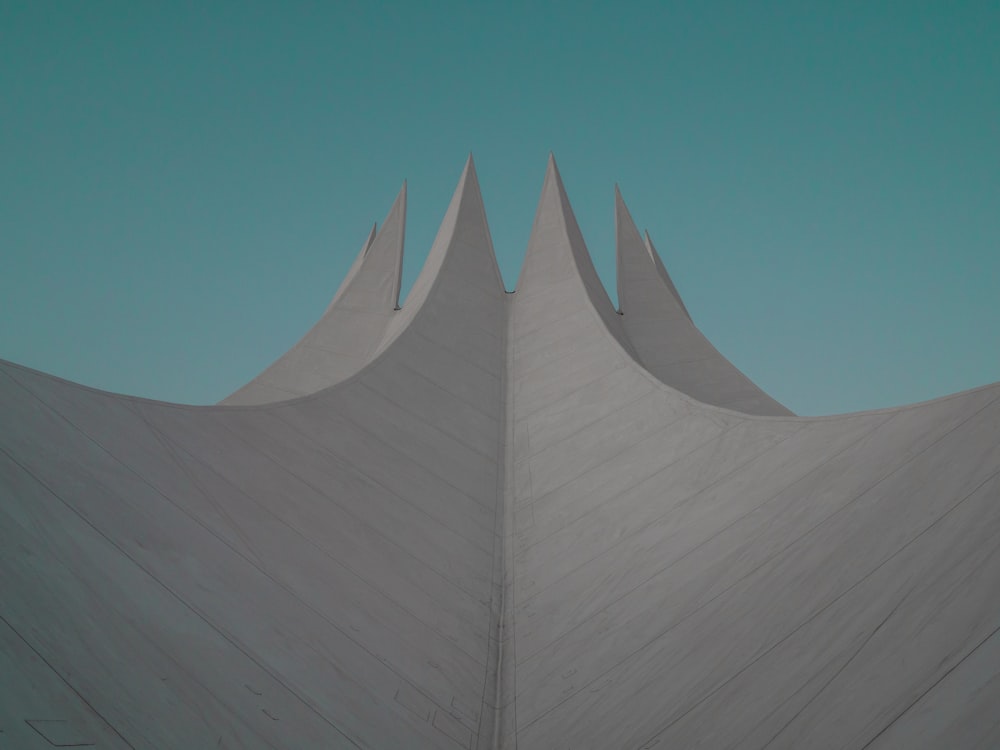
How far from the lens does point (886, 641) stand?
244 centimetres

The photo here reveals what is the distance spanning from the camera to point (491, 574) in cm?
485

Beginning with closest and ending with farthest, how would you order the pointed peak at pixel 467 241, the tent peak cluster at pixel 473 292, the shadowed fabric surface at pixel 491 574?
the shadowed fabric surface at pixel 491 574 < the tent peak cluster at pixel 473 292 < the pointed peak at pixel 467 241

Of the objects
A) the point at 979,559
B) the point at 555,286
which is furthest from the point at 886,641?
the point at 555,286

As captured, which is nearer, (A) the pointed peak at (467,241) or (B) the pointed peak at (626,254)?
(A) the pointed peak at (467,241)

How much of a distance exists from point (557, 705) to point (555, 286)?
757 centimetres

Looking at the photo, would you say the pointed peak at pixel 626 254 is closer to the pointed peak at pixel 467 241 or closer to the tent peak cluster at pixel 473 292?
the tent peak cluster at pixel 473 292

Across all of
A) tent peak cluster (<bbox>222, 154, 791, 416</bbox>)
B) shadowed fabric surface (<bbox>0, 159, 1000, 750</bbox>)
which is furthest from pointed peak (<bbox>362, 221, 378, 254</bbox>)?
shadowed fabric surface (<bbox>0, 159, 1000, 750</bbox>)

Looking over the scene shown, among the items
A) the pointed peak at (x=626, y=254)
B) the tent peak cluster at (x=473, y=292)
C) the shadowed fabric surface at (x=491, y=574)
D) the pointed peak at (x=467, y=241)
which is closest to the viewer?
the shadowed fabric surface at (x=491, y=574)

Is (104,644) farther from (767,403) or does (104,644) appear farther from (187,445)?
(767,403)

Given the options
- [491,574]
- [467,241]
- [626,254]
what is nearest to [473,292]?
[467,241]

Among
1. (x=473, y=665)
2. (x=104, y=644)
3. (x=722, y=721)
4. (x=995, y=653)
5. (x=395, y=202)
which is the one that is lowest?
(x=473, y=665)

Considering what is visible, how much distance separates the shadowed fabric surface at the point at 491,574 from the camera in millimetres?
2281

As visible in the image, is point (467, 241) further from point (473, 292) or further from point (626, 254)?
point (626, 254)

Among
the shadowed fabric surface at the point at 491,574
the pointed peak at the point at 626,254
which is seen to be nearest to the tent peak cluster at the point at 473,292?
the pointed peak at the point at 626,254
